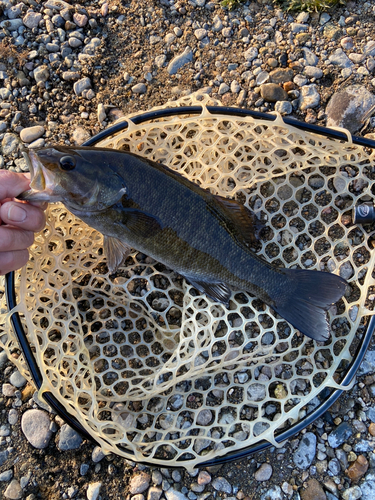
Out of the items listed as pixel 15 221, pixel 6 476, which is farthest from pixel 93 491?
pixel 15 221

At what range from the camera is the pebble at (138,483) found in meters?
3.80

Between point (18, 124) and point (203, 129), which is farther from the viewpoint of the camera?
point (18, 124)

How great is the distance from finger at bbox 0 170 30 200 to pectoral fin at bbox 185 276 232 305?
64.5 inches

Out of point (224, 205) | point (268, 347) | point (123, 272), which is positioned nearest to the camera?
point (224, 205)

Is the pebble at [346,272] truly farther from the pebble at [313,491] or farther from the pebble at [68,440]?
the pebble at [68,440]

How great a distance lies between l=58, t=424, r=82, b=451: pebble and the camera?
3881 millimetres

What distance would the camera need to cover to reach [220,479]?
383 cm

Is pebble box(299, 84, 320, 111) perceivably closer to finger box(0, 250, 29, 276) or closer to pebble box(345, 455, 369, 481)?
finger box(0, 250, 29, 276)

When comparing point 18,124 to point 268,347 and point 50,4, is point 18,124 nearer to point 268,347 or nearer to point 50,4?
point 50,4

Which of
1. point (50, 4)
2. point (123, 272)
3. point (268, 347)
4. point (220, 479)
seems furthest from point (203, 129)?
point (220, 479)

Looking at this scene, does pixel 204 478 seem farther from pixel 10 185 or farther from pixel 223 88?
pixel 223 88

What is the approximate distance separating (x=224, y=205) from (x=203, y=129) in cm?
90

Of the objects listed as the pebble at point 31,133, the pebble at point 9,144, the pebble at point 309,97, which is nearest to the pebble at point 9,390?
the pebble at point 9,144

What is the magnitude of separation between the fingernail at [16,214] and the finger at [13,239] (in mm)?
108
